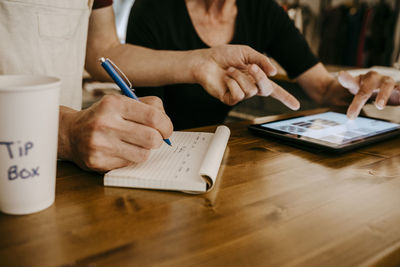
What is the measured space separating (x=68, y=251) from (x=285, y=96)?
2.05ft

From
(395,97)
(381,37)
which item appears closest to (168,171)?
(395,97)

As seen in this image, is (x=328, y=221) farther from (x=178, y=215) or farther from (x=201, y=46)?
(x=201, y=46)

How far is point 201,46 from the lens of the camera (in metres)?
1.31

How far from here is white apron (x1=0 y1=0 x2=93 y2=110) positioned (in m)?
0.76

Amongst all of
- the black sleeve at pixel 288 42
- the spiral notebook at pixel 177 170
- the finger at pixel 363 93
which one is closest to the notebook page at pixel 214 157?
the spiral notebook at pixel 177 170

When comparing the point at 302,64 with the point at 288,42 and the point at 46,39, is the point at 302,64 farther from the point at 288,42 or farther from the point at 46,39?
the point at 46,39

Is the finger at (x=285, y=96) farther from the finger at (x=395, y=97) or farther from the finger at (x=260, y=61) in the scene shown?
the finger at (x=395, y=97)

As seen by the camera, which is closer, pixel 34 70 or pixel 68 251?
pixel 68 251

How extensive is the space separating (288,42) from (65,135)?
111cm

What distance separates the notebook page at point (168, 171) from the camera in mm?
486

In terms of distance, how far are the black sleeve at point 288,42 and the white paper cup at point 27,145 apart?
115cm

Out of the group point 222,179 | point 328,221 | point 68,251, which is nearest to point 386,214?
point 328,221

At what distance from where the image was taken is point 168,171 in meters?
0.52

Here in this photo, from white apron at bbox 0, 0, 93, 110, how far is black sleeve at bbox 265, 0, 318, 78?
77cm
